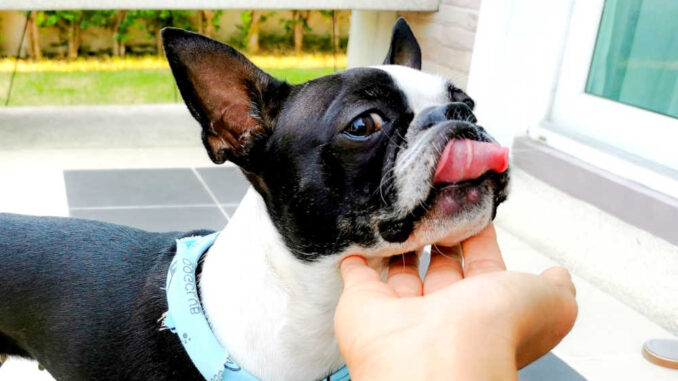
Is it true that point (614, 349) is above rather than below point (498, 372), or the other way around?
below

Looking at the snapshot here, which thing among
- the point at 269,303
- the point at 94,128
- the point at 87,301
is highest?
the point at 269,303

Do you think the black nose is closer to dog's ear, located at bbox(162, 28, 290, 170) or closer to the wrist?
dog's ear, located at bbox(162, 28, 290, 170)

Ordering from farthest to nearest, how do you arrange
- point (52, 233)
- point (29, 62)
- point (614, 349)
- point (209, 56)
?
point (29, 62) < point (614, 349) < point (52, 233) < point (209, 56)

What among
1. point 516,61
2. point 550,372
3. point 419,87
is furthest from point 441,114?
point 516,61

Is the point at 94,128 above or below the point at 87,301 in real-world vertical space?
below

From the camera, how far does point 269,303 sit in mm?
1526

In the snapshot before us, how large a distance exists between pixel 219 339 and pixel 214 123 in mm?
484

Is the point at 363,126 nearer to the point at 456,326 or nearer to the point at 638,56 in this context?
the point at 456,326

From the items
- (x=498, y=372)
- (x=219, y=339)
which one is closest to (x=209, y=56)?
(x=219, y=339)

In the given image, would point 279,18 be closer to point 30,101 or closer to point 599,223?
point 30,101

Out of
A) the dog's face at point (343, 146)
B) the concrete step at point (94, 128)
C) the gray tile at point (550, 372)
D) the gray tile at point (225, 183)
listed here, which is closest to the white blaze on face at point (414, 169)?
the dog's face at point (343, 146)

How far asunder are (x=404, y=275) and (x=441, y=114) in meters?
0.32

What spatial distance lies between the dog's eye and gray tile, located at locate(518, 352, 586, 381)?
128cm

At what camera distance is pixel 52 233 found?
1.81 metres
